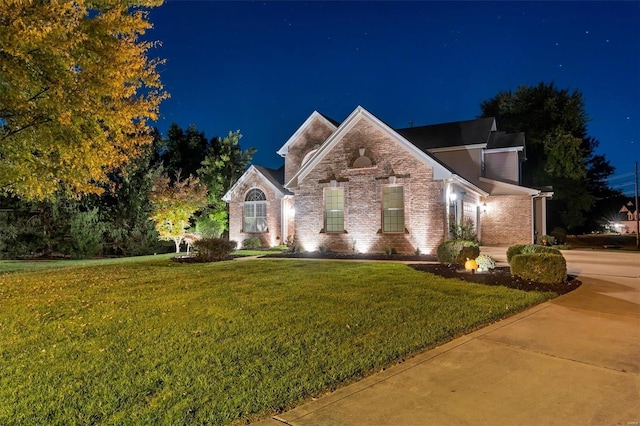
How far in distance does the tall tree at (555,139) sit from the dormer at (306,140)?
70.7ft

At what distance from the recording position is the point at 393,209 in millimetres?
17828

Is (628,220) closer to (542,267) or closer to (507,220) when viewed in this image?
(507,220)

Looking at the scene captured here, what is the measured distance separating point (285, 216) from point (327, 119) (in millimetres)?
6089

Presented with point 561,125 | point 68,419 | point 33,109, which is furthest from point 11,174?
point 561,125

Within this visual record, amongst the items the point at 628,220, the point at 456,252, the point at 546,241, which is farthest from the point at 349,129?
the point at 628,220

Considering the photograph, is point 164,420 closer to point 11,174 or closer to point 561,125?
point 11,174

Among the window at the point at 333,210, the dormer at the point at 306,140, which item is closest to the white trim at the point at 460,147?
the dormer at the point at 306,140

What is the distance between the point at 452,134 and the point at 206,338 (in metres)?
22.7

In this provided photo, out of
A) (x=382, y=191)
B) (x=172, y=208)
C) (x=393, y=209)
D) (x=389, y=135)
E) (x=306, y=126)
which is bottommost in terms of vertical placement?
(x=393, y=209)

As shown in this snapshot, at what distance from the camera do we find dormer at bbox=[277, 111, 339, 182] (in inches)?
948

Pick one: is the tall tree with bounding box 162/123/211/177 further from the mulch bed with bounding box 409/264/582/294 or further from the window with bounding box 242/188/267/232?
the mulch bed with bounding box 409/264/582/294

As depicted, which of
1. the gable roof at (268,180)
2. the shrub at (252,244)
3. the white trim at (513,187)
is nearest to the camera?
the white trim at (513,187)

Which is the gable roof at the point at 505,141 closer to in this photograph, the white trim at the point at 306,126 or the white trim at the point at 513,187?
the white trim at the point at 513,187

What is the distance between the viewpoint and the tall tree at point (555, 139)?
34.8 m
